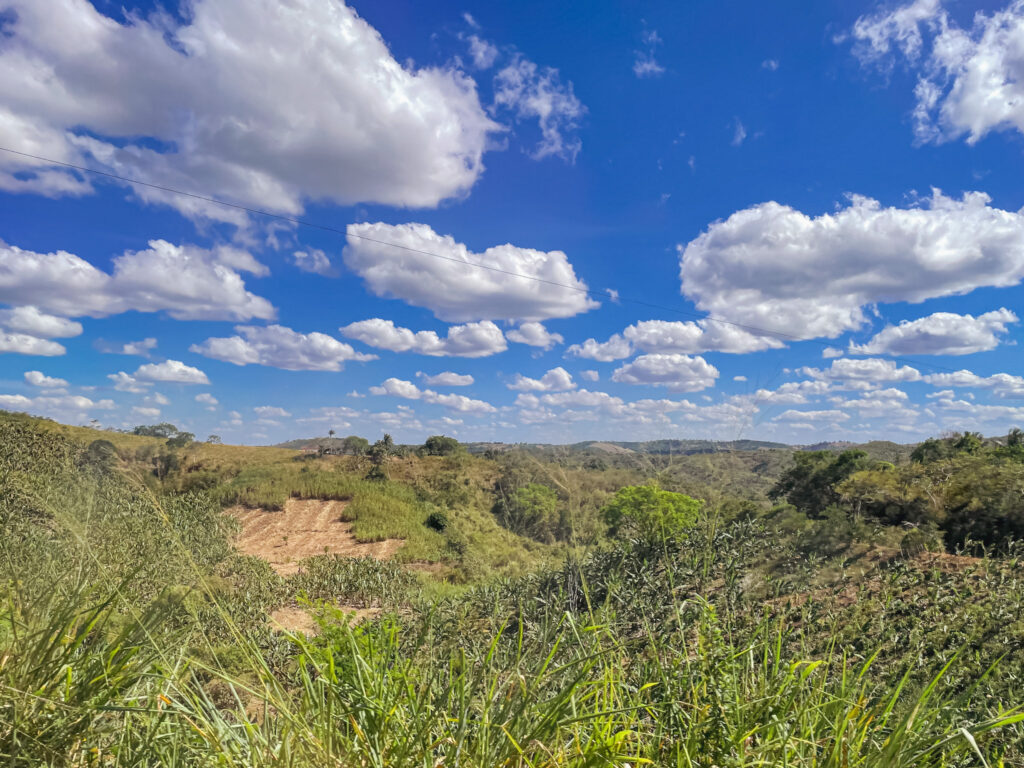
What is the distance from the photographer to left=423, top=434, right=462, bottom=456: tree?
120 feet

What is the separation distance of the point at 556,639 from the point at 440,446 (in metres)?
36.1

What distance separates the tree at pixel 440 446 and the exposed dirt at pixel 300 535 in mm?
13782

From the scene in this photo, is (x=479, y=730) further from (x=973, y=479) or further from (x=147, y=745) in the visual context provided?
(x=973, y=479)

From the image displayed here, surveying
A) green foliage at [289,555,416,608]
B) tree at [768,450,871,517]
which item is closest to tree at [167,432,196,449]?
green foliage at [289,555,416,608]

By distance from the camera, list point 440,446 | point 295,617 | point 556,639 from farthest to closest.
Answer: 1. point 440,446
2. point 295,617
3. point 556,639

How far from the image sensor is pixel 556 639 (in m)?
1.77

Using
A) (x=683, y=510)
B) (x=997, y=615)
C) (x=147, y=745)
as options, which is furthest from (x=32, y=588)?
(x=683, y=510)

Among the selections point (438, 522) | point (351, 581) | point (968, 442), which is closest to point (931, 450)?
A: point (968, 442)

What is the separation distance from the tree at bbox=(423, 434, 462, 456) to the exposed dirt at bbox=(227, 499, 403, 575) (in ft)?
45.2

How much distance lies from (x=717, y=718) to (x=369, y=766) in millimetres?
875

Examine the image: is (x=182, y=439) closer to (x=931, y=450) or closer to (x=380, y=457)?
(x=380, y=457)

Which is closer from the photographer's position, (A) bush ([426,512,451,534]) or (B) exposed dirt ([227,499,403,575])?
(B) exposed dirt ([227,499,403,575])

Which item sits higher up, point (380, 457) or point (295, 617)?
point (380, 457)

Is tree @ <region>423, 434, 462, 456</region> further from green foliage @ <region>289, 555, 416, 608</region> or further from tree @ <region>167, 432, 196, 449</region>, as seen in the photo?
green foliage @ <region>289, 555, 416, 608</region>
